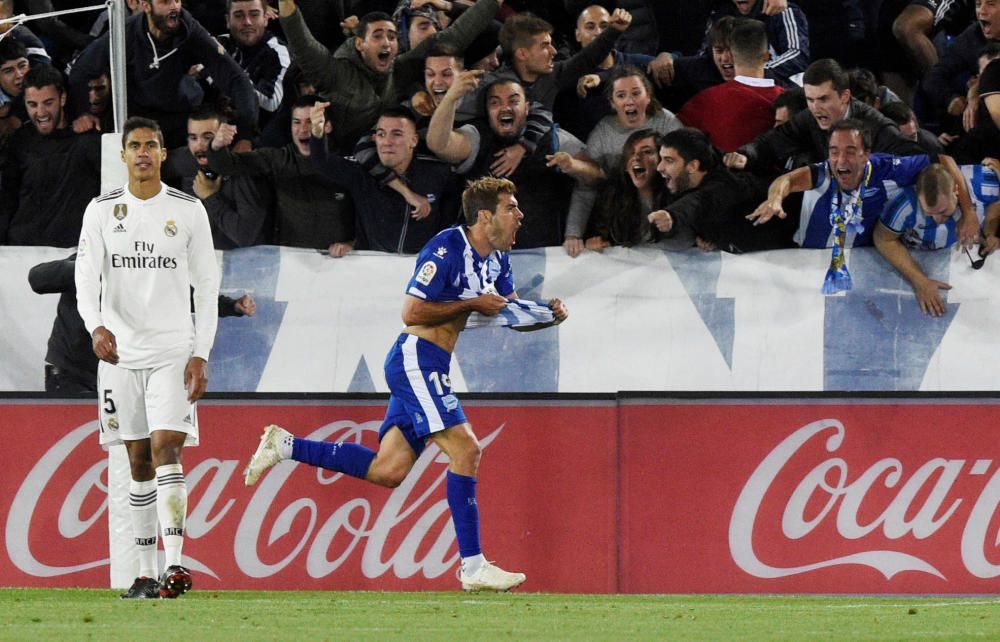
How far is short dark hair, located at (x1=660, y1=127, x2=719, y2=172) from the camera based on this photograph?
8836mm

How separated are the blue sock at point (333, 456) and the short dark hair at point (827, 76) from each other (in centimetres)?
347

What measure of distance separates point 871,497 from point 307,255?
3.48 meters

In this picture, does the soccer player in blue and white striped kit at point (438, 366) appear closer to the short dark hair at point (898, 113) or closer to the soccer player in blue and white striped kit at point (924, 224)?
the soccer player in blue and white striped kit at point (924, 224)

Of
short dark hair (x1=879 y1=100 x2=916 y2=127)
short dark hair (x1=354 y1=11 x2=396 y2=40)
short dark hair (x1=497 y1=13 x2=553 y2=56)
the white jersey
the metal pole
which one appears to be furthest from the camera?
short dark hair (x1=354 y1=11 x2=396 y2=40)

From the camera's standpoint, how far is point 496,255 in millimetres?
7809

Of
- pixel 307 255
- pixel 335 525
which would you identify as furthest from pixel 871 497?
pixel 307 255

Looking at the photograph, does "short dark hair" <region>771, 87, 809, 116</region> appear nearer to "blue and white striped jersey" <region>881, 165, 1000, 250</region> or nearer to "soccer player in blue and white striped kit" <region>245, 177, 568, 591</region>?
"blue and white striped jersey" <region>881, 165, 1000, 250</region>

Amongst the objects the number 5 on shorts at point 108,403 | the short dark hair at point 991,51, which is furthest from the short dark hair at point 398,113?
the short dark hair at point 991,51

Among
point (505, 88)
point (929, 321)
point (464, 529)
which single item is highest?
point (505, 88)

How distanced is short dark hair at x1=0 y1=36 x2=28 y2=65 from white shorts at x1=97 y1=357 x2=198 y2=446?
378cm

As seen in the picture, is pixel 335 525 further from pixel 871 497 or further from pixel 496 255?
pixel 871 497

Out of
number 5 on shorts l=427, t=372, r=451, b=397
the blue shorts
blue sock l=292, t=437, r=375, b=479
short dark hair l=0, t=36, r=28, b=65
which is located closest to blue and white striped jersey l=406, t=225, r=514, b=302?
the blue shorts

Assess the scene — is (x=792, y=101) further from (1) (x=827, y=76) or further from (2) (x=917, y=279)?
(2) (x=917, y=279)

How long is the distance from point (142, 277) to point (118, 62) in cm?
181
